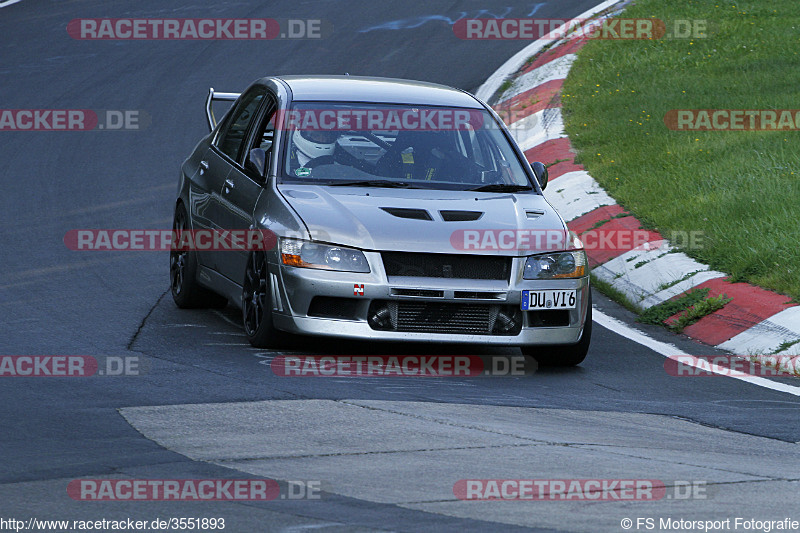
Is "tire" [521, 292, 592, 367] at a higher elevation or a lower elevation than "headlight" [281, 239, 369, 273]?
lower

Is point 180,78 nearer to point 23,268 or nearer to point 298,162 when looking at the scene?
point 23,268

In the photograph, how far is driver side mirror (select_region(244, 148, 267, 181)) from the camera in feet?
27.9

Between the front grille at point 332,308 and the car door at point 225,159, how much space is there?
1.26 m

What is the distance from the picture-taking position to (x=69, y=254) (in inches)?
436

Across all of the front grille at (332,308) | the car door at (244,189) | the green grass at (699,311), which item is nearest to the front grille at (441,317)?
the front grille at (332,308)

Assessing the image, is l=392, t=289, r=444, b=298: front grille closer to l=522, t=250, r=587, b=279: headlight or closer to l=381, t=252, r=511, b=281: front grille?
l=381, t=252, r=511, b=281: front grille

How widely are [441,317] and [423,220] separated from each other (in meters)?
0.58

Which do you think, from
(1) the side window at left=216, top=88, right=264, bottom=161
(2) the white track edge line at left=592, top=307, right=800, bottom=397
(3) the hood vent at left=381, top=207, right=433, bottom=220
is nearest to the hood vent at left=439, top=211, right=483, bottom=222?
(3) the hood vent at left=381, top=207, right=433, bottom=220

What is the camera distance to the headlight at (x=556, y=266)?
7.90 metres

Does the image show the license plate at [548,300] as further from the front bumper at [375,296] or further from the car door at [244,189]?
the car door at [244,189]

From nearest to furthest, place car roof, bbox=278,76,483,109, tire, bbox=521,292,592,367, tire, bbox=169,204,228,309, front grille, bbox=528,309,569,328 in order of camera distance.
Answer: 1. front grille, bbox=528,309,569,328
2. tire, bbox=521,292,592,367
3. car roof, bbox=278,76,483,109
4. tire, bbox=169,204,228,309

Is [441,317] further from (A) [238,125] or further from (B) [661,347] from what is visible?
(A) [238,125]

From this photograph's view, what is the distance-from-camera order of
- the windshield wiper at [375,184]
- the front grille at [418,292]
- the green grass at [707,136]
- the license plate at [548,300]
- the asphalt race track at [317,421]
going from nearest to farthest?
the asphalt race track at [317,421] < the front grille at [418,292] < the license plate at [548,300] < the windshield wiper at [375,184] < the green grass at [707,136]

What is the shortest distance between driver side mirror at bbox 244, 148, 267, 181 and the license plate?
6.20 feet
